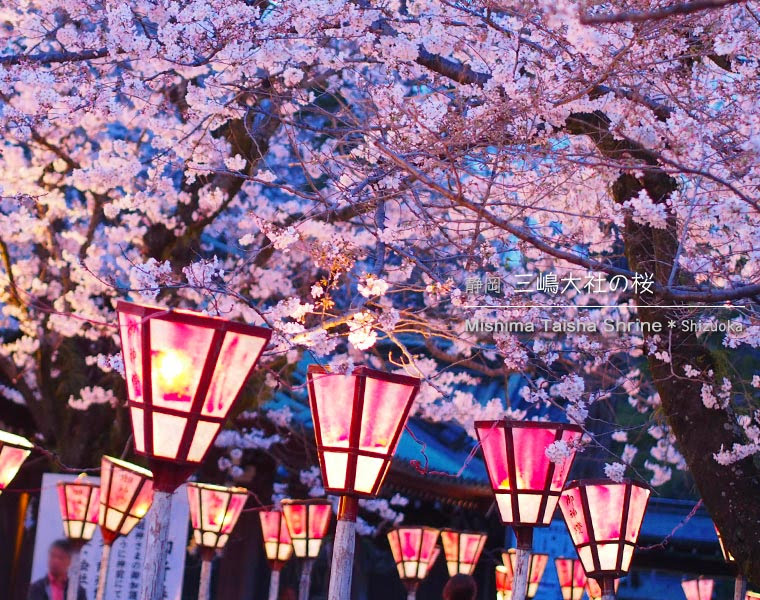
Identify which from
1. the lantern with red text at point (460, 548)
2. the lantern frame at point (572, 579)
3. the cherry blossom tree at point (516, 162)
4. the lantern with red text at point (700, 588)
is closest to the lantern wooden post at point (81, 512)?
the cherry blossom tree at point (516, 162)

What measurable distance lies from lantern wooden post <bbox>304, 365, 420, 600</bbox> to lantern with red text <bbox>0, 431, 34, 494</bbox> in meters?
2.56

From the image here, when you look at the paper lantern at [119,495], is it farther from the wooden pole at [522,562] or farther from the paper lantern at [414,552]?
the wooden pole at [522,562]

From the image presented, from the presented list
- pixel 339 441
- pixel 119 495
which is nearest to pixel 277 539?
pixel 119 495

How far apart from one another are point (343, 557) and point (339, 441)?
1.35 ft

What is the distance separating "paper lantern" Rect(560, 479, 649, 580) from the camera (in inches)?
198

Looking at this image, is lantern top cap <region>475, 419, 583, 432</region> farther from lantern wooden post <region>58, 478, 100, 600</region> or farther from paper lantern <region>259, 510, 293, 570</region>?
paper lantern <region>259, 510, 293, 570</region>

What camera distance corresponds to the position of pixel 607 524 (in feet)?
16.5

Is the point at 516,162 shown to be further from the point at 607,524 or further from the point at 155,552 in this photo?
the point at 155,552

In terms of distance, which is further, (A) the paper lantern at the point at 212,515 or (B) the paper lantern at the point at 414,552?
(B) the paper lantern at the point at 414,552

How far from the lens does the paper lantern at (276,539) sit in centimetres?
891

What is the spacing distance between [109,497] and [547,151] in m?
4.04

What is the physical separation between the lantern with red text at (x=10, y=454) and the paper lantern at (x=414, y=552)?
13.6 feet

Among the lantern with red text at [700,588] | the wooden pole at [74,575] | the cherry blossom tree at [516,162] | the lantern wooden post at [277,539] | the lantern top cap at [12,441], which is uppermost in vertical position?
the cherry blossom tree at [516,162]

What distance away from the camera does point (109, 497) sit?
7055 mm
